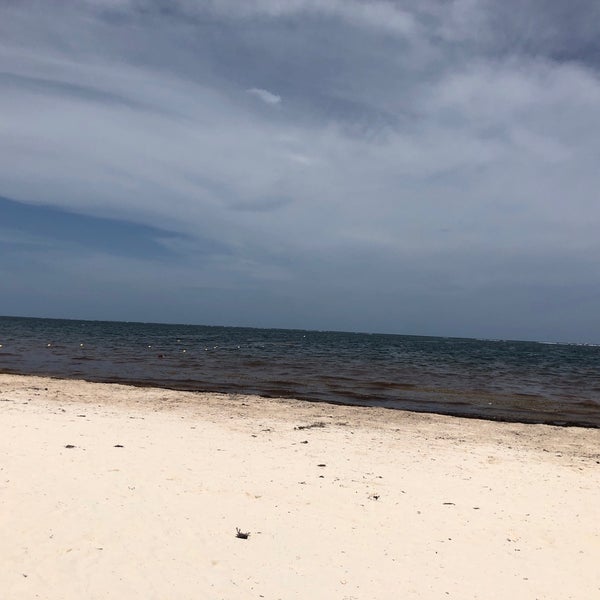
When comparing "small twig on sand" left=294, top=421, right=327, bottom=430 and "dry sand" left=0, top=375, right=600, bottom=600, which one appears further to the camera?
"small twig on sand" left=294, top=421, right=327, bottom=430

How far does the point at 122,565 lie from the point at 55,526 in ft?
4.23

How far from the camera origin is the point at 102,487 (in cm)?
796

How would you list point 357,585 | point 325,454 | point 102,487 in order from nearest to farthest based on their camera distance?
point 357,585 → point 102,487 → point 325,454

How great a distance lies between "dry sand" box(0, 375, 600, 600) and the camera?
223 inches

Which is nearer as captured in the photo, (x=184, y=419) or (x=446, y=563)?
(x=446, y=563)

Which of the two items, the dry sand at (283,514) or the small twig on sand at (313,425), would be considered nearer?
the dry sand at (283,514)

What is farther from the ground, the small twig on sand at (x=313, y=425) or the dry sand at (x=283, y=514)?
the dry sand at (x=283, y=514)

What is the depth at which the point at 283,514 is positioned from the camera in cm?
746

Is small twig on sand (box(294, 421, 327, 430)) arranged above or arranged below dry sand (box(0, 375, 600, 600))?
below

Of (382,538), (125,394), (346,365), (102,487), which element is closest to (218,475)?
(102,487)

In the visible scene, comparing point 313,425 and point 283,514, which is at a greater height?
point 283,514

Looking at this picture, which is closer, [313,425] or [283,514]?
[283,514]

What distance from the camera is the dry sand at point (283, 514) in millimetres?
5660

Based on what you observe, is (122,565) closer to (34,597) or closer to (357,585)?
(34,597)
